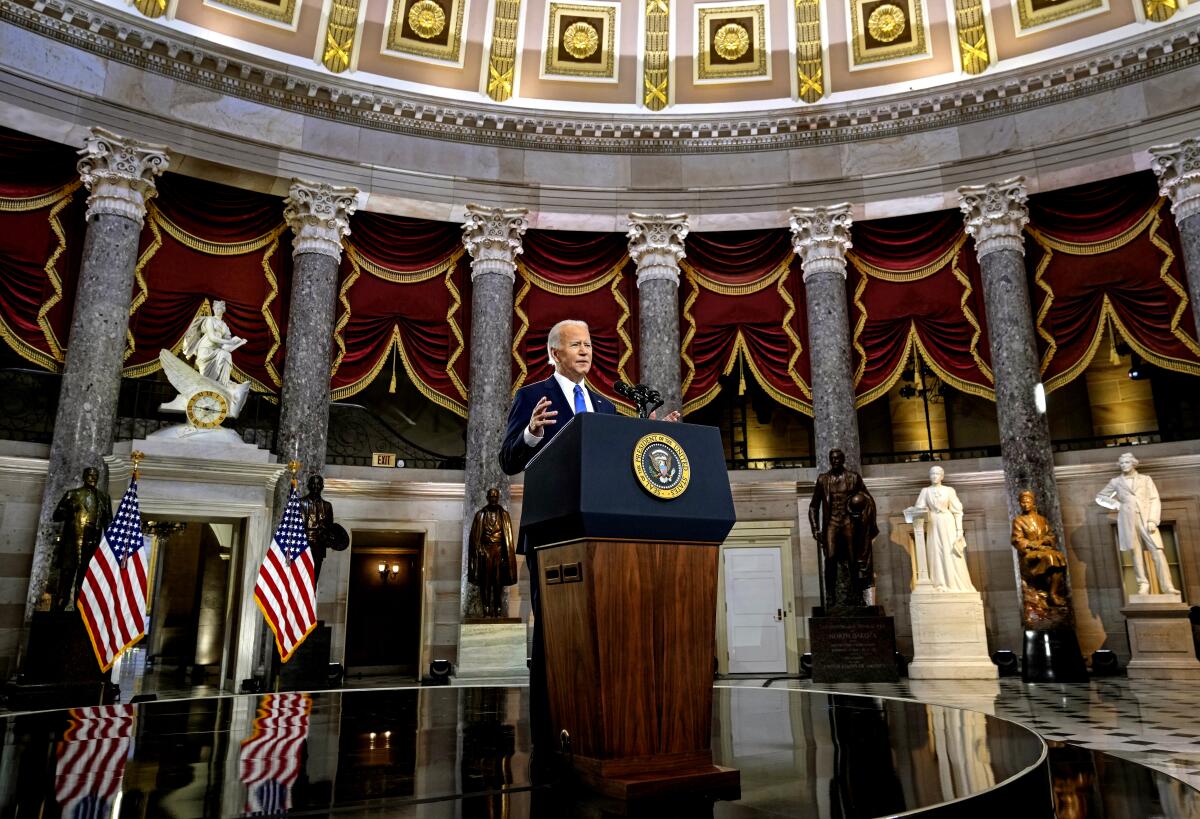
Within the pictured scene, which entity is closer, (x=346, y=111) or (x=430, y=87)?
(x=346, y=111)

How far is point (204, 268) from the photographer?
13180 mm

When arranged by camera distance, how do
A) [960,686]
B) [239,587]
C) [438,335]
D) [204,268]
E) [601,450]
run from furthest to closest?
[438,335] → [204,268] → [239,587] → [960,686] → [601,450]

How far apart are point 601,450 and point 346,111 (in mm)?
12707

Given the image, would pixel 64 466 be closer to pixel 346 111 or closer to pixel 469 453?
pixel 469 453

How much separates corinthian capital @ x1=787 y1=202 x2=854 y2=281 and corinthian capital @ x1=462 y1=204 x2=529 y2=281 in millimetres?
4697

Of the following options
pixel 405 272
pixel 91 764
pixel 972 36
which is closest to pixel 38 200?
pixel 405 272

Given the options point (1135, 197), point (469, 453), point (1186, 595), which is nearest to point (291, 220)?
point (469, 453)

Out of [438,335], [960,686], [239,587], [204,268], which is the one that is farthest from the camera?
[438,335]

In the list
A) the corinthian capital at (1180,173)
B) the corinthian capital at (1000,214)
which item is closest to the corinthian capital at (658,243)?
the corinthian capital at (1000,214)

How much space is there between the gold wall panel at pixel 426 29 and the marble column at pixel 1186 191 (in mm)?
11334

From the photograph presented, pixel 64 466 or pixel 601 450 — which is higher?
pixel 64 466

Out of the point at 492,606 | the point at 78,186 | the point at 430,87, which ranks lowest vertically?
the point at 492,606

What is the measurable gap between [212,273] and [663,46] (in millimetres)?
8721

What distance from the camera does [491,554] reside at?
38.8ft
